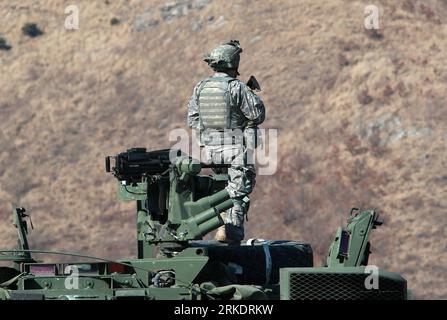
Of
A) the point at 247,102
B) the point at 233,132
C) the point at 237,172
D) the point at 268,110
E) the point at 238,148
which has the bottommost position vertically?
the point at 237,172

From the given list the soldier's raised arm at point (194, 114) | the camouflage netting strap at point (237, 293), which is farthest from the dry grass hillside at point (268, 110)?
the camouflage netting strap at point (237, 293)

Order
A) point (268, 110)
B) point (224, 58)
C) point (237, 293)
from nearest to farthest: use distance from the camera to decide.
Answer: point (237, 293), point (224, 58), point (268, 110)

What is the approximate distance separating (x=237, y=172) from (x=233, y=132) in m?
0.64

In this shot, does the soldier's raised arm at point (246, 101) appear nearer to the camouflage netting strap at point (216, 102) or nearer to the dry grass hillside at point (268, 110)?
the camouflage netting strap at point (216, 102)

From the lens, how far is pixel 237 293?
18.3 m

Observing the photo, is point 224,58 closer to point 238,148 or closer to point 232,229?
point 238,148

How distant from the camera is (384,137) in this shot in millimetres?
→ 62031

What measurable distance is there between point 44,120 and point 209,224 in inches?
1946

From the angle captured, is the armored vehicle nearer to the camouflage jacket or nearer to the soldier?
the soldier

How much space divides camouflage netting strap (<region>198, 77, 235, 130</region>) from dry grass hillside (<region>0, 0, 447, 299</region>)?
30888 millimetres

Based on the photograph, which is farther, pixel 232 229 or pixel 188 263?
pixel 232 229

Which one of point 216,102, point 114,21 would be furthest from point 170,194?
point 114,21

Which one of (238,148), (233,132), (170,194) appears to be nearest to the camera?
(170,194)
